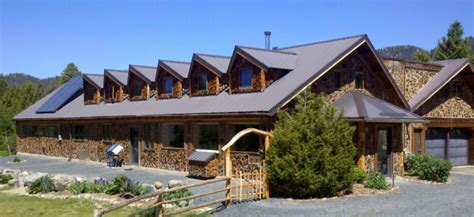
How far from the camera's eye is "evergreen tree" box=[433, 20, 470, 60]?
188 ft

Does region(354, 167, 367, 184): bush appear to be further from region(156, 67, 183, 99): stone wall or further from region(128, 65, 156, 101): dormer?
region(128, 65, 156, 101): dormer

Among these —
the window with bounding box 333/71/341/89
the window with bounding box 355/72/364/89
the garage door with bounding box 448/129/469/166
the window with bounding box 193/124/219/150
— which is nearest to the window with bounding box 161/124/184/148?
the window with bounding box 193/124/219/150

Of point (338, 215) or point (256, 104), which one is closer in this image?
point (338, 215)

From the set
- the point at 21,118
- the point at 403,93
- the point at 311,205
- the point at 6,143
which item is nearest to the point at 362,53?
the point at 403,93

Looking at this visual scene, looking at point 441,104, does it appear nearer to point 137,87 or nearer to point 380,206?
point 380,206

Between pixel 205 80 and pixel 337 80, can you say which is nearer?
pixel 337 80

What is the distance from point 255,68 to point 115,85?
12.9 meters

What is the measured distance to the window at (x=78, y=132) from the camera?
32.1m

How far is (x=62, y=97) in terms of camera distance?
37250 millimetres

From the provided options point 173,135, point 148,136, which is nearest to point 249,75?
A: point 173,135

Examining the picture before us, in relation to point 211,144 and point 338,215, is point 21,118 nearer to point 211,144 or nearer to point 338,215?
point 211,144

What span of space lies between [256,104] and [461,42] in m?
46.2

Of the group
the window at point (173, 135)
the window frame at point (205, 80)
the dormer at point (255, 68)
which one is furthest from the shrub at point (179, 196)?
the window frame at point (205, 80)

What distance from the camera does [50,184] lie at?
18.5m
